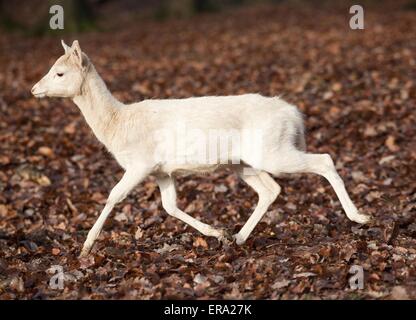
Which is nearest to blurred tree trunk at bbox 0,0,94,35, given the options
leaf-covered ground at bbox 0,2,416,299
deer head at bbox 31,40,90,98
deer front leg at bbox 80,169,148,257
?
leaf-covered ground at bbox 0,2,416,299

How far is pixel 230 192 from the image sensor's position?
8562 mm

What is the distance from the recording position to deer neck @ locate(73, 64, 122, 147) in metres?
6.62

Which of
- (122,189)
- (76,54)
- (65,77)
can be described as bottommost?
(122,189)

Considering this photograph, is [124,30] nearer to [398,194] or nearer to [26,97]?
[26,97]

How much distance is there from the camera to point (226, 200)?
27.1 ft

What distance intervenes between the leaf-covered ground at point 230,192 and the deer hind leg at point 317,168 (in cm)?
25

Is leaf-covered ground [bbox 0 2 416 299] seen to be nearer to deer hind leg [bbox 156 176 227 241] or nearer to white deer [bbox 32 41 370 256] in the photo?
deer hind leg [bbox 156 176 227 241]

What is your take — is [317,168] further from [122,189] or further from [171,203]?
[122,189]

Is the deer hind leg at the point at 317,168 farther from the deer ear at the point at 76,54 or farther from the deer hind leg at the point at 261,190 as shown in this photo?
the deer ear at the point at 76,54

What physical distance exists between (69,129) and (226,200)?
4167 mm

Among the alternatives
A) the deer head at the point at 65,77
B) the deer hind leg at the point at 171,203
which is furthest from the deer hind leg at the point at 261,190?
the deer head at the point at 65,77

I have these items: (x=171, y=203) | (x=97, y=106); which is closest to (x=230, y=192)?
(x=171, y=203)

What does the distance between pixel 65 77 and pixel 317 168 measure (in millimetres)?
2554

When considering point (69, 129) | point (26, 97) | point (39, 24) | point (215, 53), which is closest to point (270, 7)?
point (39, 24)
